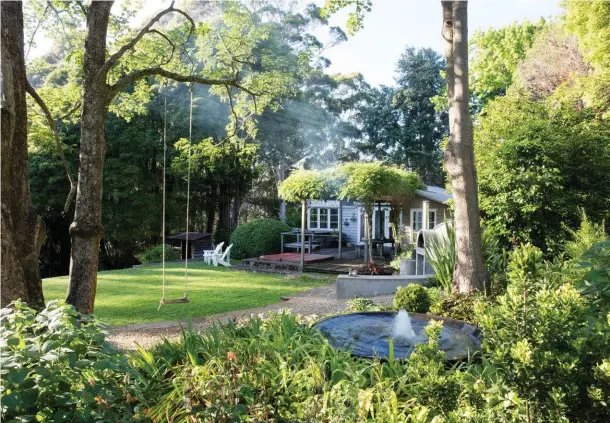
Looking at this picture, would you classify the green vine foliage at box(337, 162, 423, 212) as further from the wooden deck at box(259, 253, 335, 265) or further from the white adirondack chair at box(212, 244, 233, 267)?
the white adirondack chair at box(212, 244, 233, 267)

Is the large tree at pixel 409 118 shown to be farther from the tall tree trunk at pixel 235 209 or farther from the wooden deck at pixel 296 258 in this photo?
the wooden deck at pixel 296 258

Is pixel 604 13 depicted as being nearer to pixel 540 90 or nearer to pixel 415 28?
pixel 415 28

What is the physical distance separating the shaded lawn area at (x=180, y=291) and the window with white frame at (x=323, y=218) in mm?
8441

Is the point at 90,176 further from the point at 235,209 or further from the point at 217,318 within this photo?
the point at 235,209

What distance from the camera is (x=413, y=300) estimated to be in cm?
601

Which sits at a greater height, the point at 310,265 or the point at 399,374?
the point at 399,374

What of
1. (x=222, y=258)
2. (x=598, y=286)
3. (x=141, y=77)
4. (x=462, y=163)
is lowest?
(x=222, y=258)

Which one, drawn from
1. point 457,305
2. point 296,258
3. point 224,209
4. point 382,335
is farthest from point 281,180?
point 382,335

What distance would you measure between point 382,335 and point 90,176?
11.6 ft

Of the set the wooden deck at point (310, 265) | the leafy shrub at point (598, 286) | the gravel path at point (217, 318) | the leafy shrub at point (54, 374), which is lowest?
the gravel path at point (217, 318)

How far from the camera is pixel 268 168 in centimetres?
2892

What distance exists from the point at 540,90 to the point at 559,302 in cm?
1650

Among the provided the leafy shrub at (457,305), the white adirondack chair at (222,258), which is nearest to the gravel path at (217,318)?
the leafy shrub at (457,305)

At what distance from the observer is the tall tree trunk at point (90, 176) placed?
513 centimetres
